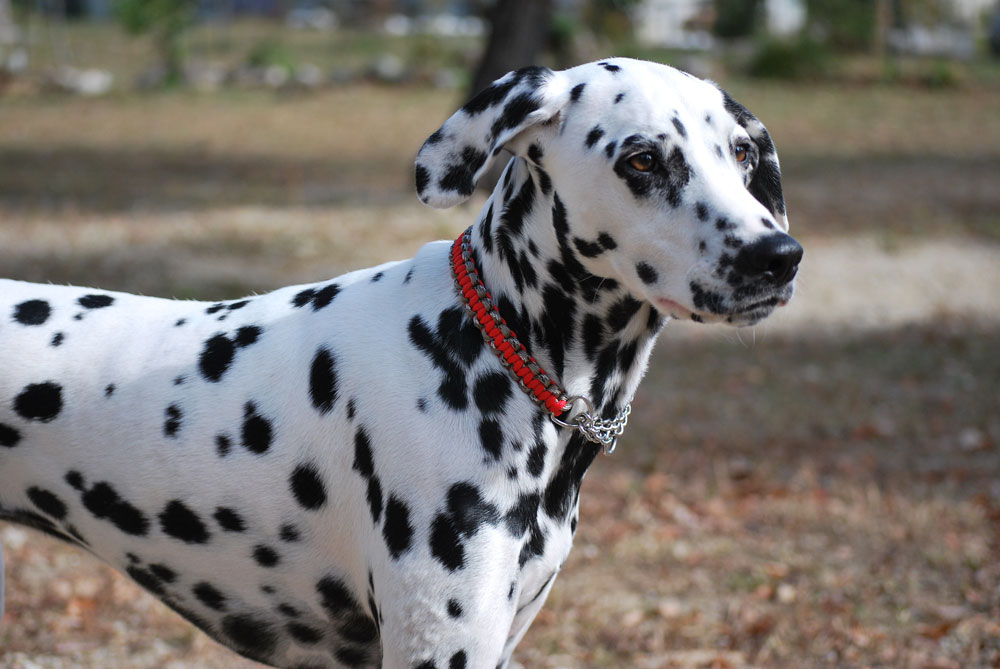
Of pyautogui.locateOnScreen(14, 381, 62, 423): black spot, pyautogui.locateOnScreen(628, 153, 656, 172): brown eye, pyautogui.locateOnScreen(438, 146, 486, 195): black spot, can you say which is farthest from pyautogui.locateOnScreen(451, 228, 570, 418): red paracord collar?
pyautogui.locateOnScreen(14, 381, 62, 423): black spot

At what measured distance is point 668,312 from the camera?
229cm

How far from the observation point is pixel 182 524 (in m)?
2.43

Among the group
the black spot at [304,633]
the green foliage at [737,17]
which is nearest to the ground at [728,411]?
the black spot at [304,633]

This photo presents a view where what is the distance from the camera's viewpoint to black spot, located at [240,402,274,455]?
239 cm

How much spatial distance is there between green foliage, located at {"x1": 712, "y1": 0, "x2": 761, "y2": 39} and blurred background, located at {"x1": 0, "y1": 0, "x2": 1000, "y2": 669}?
191 inches

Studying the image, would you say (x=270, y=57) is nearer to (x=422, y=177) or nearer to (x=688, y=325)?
(x=688, y=325)

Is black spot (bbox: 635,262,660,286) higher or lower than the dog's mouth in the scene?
higher

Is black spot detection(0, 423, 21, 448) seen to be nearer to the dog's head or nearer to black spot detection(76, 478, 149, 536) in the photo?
black spot detection(76, 478, 149, 536)

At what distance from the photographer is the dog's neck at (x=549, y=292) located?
2363 millimetres

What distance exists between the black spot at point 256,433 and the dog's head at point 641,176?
2.25ft

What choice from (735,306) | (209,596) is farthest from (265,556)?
(735,306)

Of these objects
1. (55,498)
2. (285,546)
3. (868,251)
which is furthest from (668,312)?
(868,251)

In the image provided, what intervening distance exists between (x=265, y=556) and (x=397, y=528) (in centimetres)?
41

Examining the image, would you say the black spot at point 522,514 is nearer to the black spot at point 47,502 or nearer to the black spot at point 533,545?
the black spot at point 533,545
